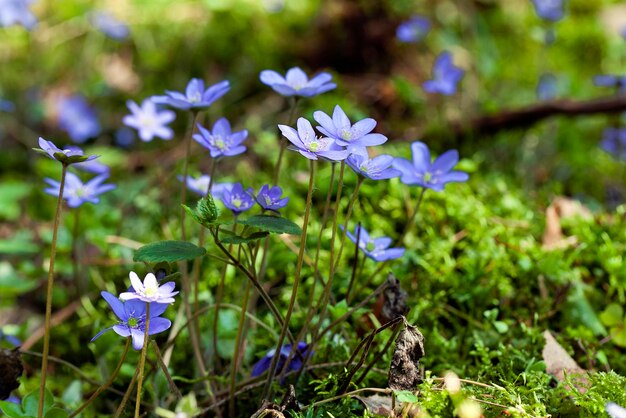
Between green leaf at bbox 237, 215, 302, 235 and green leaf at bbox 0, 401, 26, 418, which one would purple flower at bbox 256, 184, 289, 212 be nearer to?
green leaf at bbox 237, 215, 302, 235

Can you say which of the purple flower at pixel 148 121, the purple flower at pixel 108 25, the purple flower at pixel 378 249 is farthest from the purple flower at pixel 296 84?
the purple flower at pixel 108 25

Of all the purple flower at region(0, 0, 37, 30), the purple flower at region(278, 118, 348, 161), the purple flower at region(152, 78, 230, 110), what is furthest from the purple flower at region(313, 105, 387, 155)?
the purple flower at region(0, 0, 37, 30)

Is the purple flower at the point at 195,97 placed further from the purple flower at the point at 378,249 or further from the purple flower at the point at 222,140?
the purple flower at the point at 378,249

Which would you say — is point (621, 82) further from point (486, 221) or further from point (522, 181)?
point (486, 221)

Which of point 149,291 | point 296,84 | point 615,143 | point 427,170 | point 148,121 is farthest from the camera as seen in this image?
point 615,143

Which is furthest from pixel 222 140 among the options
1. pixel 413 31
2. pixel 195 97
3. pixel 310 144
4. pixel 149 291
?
pixel 413 31

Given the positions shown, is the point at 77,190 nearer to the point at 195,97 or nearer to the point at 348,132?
the point at 195,97

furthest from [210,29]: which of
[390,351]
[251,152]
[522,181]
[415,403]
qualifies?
[415,403]
